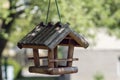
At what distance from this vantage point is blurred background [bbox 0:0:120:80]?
460 inches

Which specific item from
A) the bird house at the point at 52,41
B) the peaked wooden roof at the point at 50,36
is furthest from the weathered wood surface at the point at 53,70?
the peaked wooden roof at the point at 50,36

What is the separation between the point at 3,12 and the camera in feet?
38.9

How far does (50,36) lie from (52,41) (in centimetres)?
11

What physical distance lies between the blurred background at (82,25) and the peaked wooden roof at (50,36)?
3581 mm

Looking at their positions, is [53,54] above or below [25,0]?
below

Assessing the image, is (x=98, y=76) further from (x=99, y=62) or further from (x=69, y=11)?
(x=69, y=11)

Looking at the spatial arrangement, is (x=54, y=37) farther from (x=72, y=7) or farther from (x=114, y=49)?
(x=114, y=49)

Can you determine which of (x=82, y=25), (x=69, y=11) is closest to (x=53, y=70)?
(x=69, y=11)

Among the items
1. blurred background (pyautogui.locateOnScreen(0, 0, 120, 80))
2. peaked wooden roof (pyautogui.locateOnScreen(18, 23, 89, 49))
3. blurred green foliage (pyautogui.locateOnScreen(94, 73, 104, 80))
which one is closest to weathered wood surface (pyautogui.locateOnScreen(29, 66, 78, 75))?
peaked wooden roof (pyautogui.locateOnScreen(18, 23, 89, 49))

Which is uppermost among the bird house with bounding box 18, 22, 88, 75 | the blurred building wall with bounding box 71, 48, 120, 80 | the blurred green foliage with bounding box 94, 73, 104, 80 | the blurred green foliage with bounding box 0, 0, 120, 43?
the blurred green foliage with bounding box 0, 0, 120, 43

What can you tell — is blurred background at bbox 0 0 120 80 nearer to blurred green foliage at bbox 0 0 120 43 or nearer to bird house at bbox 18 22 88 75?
blurred green foliage at bbox 0 0 120 43

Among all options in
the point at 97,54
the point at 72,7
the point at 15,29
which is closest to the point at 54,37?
the point at 72,7

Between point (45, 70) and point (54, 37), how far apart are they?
0.43 metres

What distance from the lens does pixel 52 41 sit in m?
6.05
